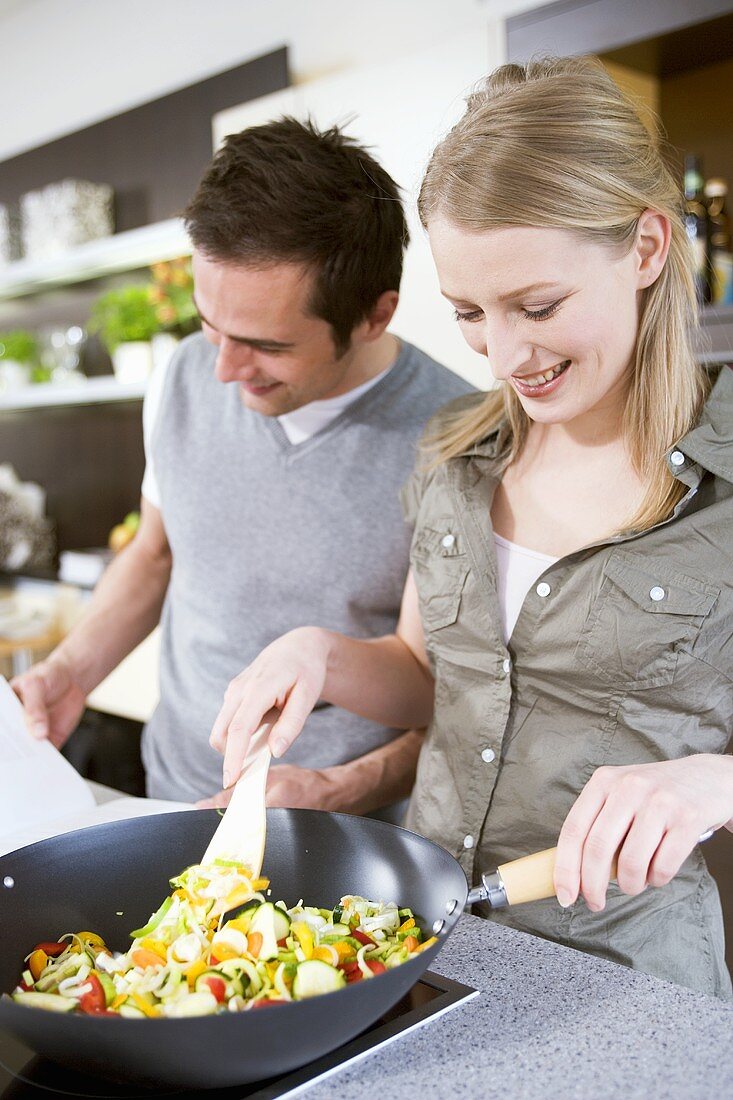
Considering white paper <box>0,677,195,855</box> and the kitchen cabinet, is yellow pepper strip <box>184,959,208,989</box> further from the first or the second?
the kitchen cabinet

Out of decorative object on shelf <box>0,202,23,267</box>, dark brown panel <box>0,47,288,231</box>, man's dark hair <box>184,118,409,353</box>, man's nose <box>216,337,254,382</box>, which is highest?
dark brown panel <box>0,47,288,231</box>

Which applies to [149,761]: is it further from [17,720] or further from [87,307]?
[87,307]

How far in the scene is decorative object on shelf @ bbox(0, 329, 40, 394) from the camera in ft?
13.6

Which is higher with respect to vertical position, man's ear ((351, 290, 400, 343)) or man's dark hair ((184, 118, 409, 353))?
man's dark hair ((184, 118, 409, 353))

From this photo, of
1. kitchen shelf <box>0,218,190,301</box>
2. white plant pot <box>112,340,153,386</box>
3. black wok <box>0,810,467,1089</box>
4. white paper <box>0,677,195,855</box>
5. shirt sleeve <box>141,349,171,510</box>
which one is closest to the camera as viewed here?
black wok <box>0,810,467,1089</box>

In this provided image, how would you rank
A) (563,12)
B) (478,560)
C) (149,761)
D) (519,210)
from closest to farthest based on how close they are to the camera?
(519,210) < (478,560) < (149,761) < (563,12)

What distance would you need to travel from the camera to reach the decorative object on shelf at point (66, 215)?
367 cm

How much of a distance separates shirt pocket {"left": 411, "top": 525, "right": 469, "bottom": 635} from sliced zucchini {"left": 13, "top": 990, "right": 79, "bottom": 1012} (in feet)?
2.07

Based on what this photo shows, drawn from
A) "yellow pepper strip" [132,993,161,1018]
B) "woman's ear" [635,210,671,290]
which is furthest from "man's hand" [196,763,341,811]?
"woman's ear" [635,210,671,290]

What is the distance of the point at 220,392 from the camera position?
174 centimetres

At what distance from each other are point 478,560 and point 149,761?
2.68 ft

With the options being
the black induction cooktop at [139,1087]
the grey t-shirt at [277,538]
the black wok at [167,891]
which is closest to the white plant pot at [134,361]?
the grey t-shirt at [277,538]

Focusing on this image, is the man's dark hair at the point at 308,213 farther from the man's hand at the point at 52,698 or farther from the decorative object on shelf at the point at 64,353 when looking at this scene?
the decorative object on shelf at the point at 64,353

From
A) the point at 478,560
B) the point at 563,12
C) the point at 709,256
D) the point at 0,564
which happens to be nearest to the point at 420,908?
the point at 478,560
